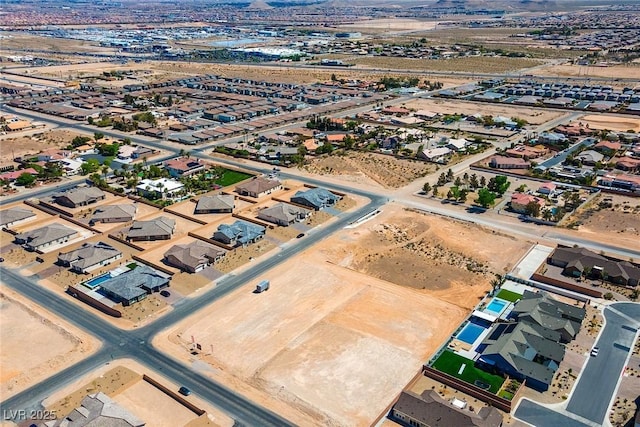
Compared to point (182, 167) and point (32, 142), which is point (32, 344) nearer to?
point (182, 167)

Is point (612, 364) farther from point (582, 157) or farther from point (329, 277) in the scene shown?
point (582, 157)

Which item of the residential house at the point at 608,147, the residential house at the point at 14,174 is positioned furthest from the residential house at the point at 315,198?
the residential house at the point at 608,147

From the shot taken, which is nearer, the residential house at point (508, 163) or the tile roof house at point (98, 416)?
the tile roof house at point (98, 416)

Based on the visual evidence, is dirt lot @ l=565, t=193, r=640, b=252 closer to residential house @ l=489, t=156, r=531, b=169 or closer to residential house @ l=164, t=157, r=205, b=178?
residential house @ l=489, t=156, r=531, b=169

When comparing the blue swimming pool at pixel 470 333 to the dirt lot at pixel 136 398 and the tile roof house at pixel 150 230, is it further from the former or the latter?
the tile roof house at pixel 150 230

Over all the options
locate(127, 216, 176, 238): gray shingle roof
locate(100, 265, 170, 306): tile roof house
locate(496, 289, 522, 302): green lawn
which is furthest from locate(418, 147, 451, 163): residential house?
locate(100, 265, 170, 306): tile roof house

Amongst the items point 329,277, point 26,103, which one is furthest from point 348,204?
point 26,103

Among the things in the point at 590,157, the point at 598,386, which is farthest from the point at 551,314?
the point at 590,157
